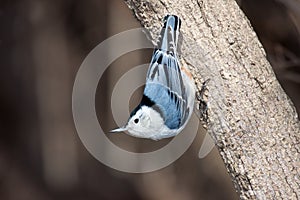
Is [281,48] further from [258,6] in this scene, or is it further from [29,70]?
[29,70]

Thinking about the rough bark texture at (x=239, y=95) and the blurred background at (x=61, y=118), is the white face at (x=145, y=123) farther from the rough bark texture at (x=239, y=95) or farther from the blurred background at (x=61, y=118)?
the blurred background at (x=61, y=118)

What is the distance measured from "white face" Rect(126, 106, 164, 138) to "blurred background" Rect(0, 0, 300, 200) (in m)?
1.27

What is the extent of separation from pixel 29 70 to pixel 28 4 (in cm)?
23

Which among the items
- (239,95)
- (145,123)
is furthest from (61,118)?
(145,123)

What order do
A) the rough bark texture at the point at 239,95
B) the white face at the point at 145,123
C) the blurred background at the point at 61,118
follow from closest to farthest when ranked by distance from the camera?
the white face at the point at 145,123 < the rough bark texture at the point at 239,95 < the blurred background at the point at 61,118

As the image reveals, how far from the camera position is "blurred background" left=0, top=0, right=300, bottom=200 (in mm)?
2266

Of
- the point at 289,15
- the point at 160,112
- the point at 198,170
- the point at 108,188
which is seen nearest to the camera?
the point at 160,112

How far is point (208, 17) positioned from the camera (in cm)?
105

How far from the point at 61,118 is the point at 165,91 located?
147cm

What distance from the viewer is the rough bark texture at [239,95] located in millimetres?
1039

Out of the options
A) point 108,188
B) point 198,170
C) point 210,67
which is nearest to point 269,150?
→ point 210,67

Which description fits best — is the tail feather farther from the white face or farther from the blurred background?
the blurred background

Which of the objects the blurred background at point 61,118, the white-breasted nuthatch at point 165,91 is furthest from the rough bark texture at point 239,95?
the blurred background at point 61,118

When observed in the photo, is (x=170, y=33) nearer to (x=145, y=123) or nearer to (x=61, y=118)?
(x=145, y=123)
